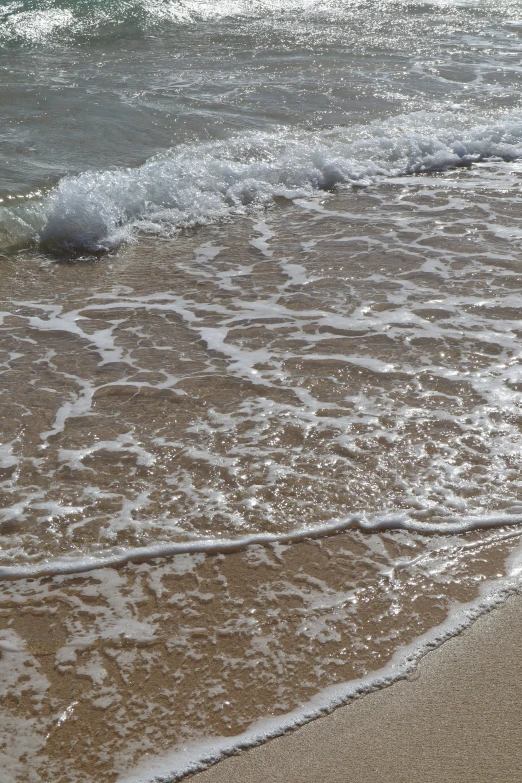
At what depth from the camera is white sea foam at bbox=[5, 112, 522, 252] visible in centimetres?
590

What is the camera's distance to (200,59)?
1027 cm

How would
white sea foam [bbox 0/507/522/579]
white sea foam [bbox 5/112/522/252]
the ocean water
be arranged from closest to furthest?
the ocean water < white sea foam [bbox 0/507/522/579] < white sea foam [bbox 5/112/522/252]

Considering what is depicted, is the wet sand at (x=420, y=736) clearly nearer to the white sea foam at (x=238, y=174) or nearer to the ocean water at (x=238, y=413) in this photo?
the ocean water at (x=238, y=413)

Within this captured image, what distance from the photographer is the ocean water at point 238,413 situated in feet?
7.72

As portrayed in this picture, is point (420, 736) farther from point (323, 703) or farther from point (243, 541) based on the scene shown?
point (243, 541)

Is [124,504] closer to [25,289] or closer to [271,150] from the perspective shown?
[25,289]

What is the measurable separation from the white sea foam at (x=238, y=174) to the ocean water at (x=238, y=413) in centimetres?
3

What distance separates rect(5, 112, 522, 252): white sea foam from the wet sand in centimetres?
422

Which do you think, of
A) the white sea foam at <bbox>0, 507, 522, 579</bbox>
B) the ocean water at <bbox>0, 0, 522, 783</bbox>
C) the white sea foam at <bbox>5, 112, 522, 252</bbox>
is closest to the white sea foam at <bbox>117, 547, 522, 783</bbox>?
the ocean water at <bbox>0, 0, 522, 783</bbox>

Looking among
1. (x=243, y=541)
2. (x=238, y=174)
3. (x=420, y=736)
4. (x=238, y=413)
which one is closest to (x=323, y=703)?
(x=420, y=736)

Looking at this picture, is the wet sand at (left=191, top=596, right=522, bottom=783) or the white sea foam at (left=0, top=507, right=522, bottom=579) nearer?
the wet sand at (left=191, top=596, right=522, bottom=783)

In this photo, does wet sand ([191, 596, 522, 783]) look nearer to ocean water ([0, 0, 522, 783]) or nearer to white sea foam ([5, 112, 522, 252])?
ocean water ([0, 0, 522, 783])

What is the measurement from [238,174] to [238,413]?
3.74 metres

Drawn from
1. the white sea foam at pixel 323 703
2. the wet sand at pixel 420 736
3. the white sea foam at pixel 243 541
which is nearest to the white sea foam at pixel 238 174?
the white sea foam at pixel 243 541
